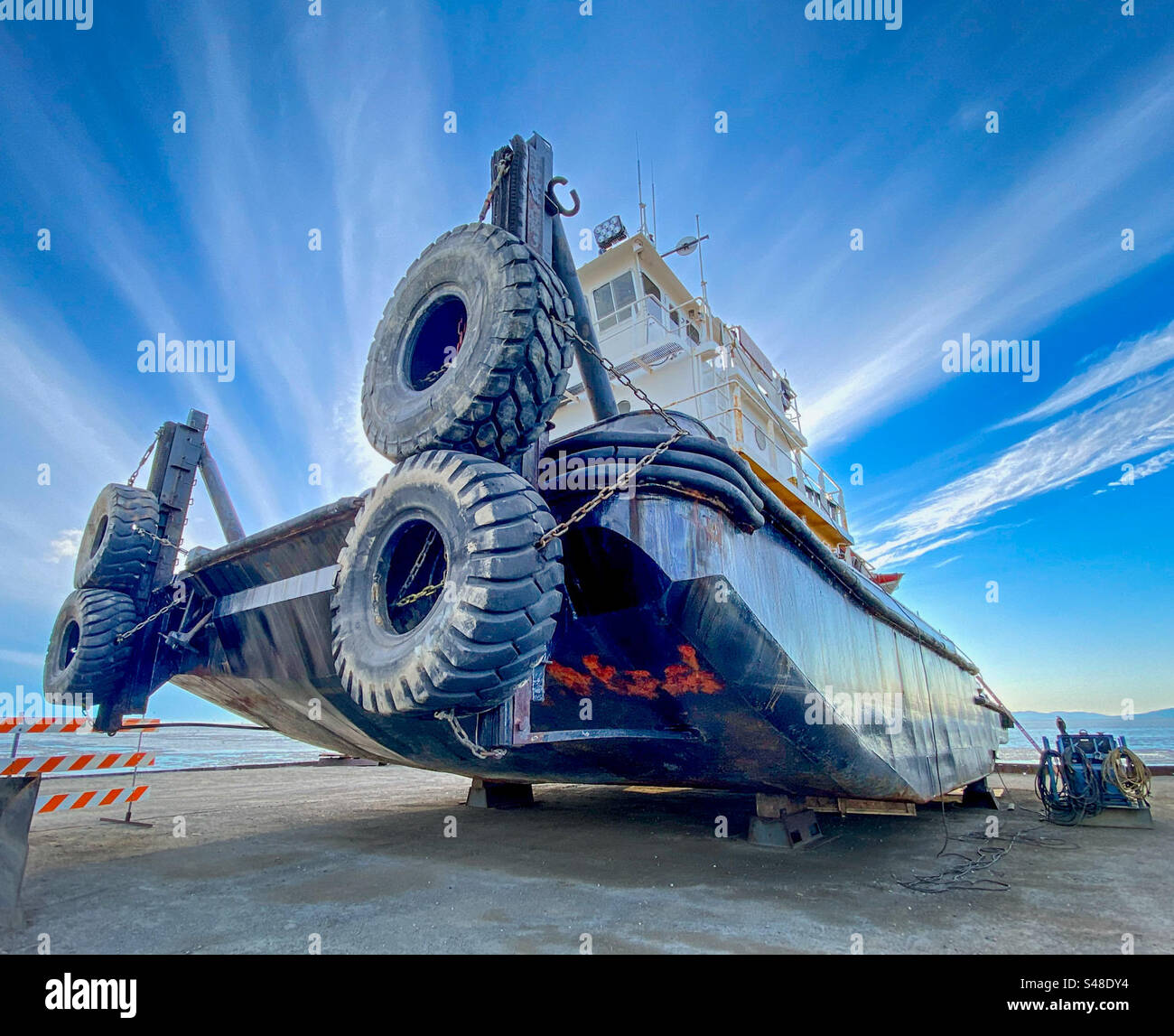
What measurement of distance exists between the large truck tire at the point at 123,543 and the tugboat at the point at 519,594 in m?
0.02

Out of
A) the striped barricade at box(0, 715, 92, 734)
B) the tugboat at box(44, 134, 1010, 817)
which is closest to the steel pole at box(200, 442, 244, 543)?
the tugboat at box(44, 134, 1010, 817)

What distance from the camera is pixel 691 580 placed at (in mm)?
2939

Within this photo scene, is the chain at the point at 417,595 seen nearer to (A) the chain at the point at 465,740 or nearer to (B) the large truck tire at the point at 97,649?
(A) the chain at the point at 465,740

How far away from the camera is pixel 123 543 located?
5137mm

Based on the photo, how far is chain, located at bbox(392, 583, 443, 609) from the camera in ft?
8.78

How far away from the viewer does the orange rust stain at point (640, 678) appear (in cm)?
332

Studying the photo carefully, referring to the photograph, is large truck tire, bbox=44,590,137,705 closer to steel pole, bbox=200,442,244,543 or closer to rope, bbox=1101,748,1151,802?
steel pole, bbox=200,442,244,543

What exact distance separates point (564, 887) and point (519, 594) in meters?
2.30

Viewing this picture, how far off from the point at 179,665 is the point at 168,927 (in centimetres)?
303

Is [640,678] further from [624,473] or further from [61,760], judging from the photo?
[61,760]
